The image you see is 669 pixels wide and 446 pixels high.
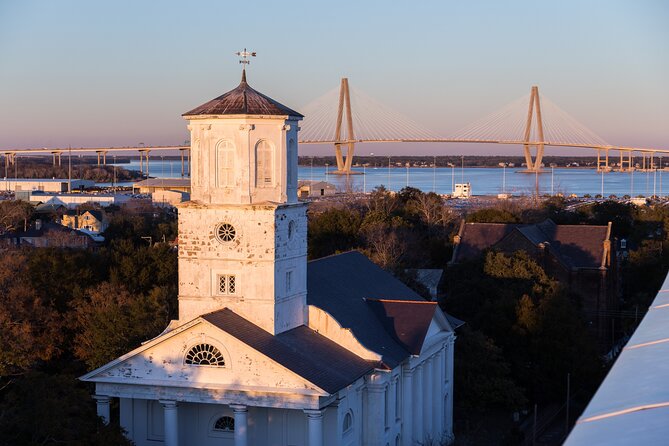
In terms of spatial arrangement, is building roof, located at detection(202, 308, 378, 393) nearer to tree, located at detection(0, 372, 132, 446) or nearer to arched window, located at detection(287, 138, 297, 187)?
tree, located at detection(0, 372, 132, 446)

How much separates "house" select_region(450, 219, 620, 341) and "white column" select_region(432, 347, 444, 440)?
15280 millimetres

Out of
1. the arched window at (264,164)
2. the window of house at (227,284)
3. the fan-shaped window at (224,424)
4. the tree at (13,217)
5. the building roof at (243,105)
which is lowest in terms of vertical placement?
the fan-shaped window at (224,424)

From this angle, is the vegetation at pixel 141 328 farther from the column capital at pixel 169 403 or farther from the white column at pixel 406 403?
the white column at pixel 406 403

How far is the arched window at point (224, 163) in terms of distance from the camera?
81.9 ft

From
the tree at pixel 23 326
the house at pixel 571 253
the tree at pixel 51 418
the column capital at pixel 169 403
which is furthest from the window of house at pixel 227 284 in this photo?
the house at pixel 571 253

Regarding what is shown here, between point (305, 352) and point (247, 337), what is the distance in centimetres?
166

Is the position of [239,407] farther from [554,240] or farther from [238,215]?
[554,240]

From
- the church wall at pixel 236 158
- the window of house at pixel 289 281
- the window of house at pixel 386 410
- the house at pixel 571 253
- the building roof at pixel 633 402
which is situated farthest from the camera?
the house at pixel 571 253

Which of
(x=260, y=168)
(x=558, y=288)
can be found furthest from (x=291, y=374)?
(x=558, y=288)

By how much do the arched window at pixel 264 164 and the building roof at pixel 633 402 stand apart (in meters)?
17.4

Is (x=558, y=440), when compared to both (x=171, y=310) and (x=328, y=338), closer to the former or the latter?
(x=328, y=338)

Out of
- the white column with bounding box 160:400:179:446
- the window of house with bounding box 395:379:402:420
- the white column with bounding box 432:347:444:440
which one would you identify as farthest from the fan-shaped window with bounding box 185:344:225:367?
the white column with bounding box 432:347:444:440

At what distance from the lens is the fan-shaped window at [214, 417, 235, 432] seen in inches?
974

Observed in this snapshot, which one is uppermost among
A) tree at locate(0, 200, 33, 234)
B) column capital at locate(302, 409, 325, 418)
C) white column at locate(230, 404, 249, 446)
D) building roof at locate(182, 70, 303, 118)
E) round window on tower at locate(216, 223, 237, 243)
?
building roof at locate(182, 70, 303, 118)
